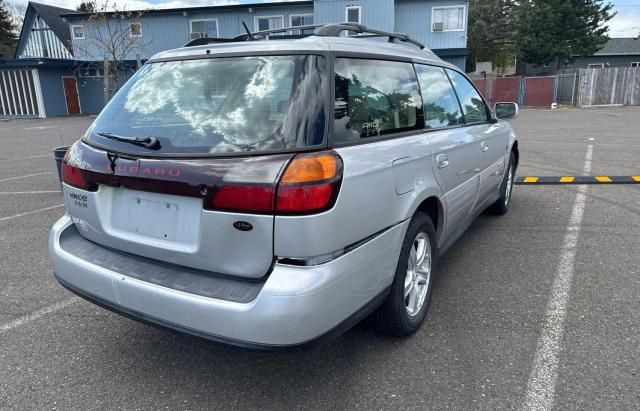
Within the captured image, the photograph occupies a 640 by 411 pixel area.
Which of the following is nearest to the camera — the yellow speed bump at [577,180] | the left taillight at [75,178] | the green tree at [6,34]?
the left taillight at [75,178]

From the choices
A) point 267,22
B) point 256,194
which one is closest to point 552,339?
point 256,194

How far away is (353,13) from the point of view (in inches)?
1047

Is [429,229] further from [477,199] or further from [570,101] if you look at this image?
[570,101]

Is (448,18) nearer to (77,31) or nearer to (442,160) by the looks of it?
(77,31)

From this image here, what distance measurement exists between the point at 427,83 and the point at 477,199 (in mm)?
1293

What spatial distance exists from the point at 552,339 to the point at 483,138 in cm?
186

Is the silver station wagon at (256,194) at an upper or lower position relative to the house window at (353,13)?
lower

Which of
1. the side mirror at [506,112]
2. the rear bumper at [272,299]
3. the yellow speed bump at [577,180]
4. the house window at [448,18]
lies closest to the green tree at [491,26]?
the house window at [448,18]

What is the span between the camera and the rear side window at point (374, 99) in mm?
2342

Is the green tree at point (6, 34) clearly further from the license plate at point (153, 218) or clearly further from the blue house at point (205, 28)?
the license plate at point (153, 218)

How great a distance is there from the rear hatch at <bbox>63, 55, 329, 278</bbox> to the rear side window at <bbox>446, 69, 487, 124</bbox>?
2056mm

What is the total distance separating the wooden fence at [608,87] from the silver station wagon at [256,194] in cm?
2852

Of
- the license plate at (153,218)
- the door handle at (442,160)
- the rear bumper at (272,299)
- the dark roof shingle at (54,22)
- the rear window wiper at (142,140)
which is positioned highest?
the dark roof shingle at (54,22)

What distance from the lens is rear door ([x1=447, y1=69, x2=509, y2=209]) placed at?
3.98 metres
